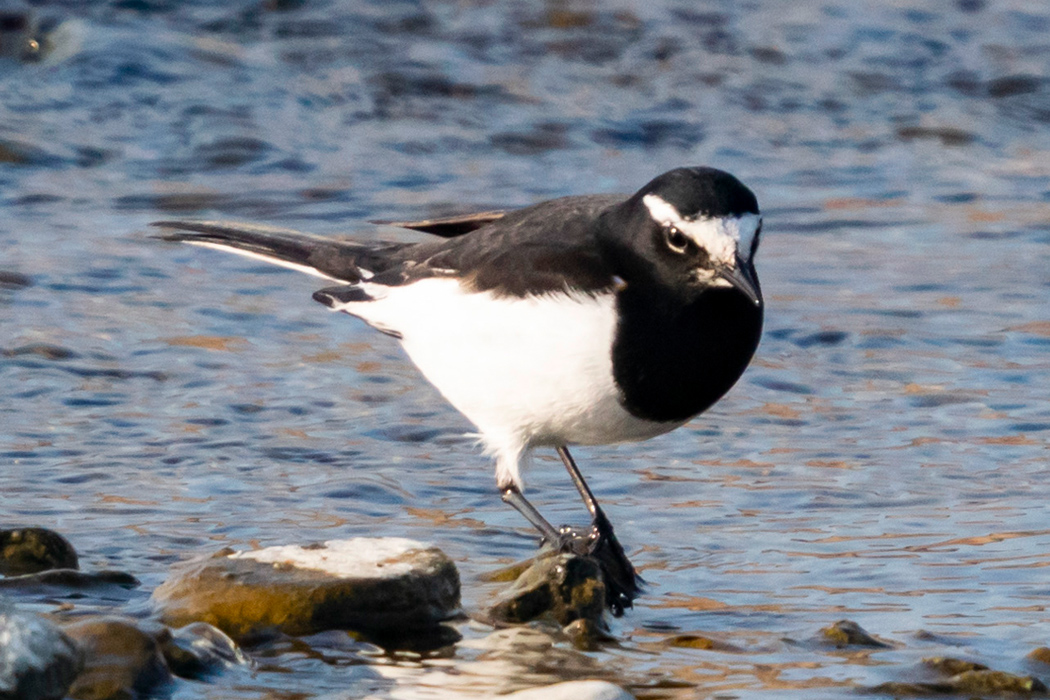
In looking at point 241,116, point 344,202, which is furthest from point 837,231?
point 241,116

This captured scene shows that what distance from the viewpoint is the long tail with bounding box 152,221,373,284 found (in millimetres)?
5629

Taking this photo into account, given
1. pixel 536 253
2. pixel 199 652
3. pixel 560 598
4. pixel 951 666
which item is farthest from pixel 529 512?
pixel 951 666

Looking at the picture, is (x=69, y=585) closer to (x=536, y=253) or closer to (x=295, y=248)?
(x=536, y=253)

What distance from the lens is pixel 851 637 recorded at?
4113 millimetres

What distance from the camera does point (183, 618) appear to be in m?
4.13

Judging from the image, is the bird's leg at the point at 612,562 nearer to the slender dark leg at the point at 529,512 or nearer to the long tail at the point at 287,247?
the slender dark leg at the point at 529,512

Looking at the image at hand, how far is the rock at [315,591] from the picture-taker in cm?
415

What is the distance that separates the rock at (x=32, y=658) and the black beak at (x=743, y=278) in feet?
6.20

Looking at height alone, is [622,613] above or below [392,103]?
below

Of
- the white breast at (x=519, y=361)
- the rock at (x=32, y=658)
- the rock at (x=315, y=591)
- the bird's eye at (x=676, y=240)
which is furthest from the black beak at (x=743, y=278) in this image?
the rock at (x=32, y=658)

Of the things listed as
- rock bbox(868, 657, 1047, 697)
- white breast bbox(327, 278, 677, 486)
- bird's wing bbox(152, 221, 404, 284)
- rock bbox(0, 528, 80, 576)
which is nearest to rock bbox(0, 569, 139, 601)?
rock bbox(0, 528, 80, 576)

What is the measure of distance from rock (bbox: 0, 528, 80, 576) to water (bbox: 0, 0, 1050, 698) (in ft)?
0.84

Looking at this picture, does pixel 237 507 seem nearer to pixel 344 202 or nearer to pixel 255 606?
pixel 255 606

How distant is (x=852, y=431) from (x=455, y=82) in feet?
19.0
